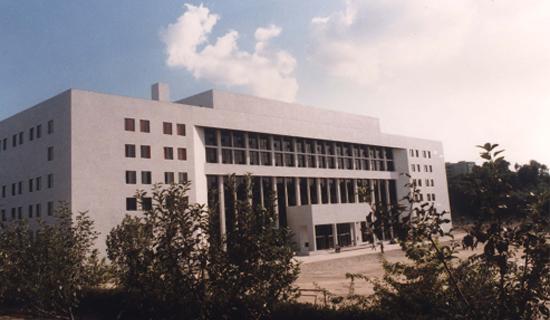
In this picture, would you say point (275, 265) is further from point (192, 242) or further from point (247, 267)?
point (192, 242)

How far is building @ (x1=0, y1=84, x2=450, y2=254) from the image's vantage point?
41.2 metres

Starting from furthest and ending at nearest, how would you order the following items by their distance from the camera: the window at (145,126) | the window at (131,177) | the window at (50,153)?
the window at (145,126) → the window at (131,177) → the window at (50,153)

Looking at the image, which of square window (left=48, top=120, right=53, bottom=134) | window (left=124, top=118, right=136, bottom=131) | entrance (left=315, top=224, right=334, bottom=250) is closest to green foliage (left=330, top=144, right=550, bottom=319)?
window (left=124, top=118, right=136, bottom=131)

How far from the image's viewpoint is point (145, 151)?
146 feet

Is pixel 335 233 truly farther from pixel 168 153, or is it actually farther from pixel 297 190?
pixel 168 153

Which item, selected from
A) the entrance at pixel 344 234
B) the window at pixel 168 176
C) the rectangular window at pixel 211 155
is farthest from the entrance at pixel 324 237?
the window at pixel 168 176

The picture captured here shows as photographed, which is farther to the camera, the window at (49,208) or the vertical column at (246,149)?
the vertical column at (246,149)

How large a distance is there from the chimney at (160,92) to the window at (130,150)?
929 centimetres

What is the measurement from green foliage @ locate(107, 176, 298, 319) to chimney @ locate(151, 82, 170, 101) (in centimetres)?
4202

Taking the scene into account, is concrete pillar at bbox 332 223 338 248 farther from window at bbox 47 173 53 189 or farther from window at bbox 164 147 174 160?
window at bbox 47 173 53 189

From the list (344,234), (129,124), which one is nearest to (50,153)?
(129,124)

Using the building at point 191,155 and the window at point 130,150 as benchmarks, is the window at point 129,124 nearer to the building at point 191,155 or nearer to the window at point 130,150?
the building at point 191,155

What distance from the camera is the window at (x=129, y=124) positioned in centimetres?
4369

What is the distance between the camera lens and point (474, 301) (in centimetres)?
581
